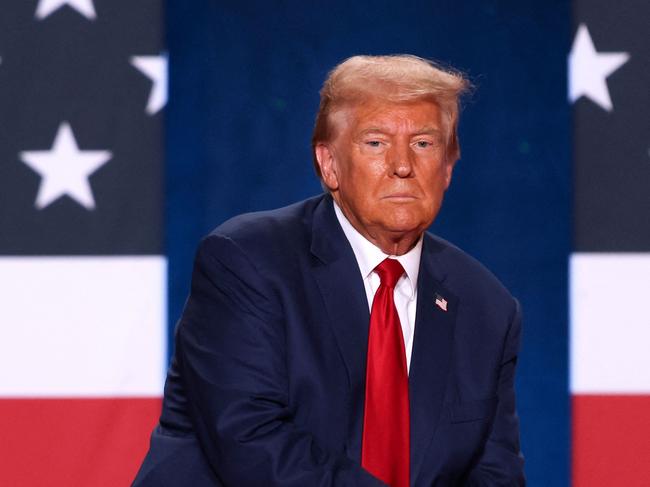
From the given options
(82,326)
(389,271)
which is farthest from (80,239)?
(389,271)

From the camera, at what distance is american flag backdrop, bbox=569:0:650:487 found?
2.63 metres

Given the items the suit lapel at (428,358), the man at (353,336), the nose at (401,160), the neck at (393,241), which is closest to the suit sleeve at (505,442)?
the man at (353,336)

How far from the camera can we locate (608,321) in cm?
267

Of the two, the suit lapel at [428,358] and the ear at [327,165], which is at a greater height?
the ear at [327,165]

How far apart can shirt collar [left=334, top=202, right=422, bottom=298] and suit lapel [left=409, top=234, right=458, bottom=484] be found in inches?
0.7

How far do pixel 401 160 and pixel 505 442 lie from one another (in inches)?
20.7

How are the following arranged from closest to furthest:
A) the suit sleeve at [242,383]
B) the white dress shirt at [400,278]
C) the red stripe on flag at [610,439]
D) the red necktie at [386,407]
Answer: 1. the suit sleeve at [242,383]
2. the red necktie at [386,407]
3. the white dress shirt at [400,278]
4. the red stripe on flag at [610,439]

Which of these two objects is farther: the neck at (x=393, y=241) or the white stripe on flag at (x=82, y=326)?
the white stripe on flag at (x=82, y=326)

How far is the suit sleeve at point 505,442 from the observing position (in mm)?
1709

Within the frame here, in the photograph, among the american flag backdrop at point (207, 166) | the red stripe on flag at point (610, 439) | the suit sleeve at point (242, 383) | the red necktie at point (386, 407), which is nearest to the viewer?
the suit sleeve at point (242, 383)

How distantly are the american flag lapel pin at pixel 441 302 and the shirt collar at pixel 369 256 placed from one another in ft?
0.14

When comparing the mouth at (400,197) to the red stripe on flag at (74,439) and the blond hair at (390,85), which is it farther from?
the red stripe on flag at (74,439)

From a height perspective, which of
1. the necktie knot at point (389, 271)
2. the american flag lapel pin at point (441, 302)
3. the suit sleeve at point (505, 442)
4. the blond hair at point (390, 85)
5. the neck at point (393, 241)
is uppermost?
the blond hair at point (390, 85)

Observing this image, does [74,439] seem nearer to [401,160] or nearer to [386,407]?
[386,407]
